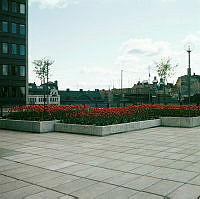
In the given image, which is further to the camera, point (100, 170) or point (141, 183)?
point (100, 170)

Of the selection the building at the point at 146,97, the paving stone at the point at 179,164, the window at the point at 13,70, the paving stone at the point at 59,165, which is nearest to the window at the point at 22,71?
the window at the point at 13,70

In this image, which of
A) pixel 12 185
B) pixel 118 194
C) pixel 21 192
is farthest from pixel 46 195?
pixel 118 194

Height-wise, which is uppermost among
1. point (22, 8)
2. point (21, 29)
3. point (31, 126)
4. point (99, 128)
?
point (22, 8)

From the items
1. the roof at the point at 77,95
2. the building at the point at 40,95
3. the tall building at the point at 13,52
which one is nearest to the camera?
the tall building at the point at 13,52

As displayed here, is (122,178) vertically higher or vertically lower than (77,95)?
lower

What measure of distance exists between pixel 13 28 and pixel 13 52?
16.7 feet

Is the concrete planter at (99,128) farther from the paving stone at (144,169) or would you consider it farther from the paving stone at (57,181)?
the paving stone at (57,181)

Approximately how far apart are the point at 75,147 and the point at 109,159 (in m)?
2.25

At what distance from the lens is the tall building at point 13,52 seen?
55.4m

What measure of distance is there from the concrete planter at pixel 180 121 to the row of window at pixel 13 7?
4957 centimetres

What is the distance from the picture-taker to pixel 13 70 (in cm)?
5738

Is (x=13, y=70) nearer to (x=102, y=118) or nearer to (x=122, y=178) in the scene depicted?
(x=102, y=118)

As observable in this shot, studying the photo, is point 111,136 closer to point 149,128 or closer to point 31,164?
point 149,128

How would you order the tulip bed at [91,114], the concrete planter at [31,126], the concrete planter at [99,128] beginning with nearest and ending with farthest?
the concrete planter at [99,128], the concrete planter at [31,126], the tulip bed at [91,114]
